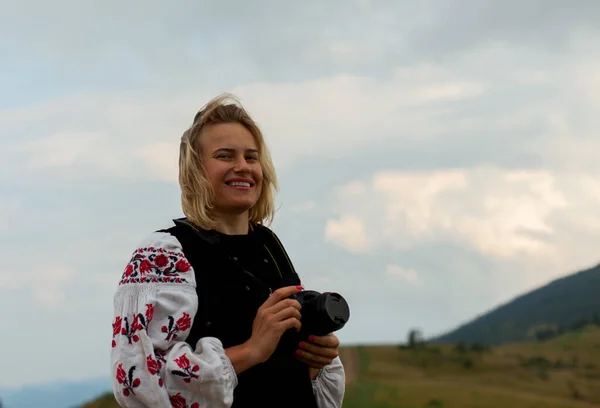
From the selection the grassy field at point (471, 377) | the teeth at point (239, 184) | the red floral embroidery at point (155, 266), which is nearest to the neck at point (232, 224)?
the teeth at point (239, 184)

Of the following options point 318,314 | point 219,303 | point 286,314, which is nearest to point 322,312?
point 318,314

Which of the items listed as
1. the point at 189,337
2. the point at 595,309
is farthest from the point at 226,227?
the point at 595,309

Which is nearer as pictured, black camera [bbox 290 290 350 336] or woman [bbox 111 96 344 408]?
woman [bbox 111 96 344 408]

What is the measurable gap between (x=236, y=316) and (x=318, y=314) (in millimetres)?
275

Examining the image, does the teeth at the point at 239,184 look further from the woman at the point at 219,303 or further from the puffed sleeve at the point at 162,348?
the puffed sleeve at the point at 162,348

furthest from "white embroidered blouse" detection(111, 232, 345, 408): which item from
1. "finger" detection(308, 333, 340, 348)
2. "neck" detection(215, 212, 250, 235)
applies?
"finger" detection(308, 333, 340, 348)

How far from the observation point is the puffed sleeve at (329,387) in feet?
8.98

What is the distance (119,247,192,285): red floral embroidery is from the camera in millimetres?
2406

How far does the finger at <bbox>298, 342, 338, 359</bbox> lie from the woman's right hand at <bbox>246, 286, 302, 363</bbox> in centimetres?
14

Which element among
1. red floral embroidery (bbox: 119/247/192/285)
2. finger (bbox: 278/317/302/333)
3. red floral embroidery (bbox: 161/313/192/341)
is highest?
red floral embroidery (bbox: 119/247/192/285)

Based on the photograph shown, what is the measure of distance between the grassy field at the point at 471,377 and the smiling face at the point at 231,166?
853 centimetres

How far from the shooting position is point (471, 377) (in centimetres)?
1127

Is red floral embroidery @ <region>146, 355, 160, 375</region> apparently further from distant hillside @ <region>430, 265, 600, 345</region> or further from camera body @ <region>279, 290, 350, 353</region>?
distant hillside @ <region>430, 265, 600, 345</region>

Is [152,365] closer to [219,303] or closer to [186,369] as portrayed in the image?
[186,369]
